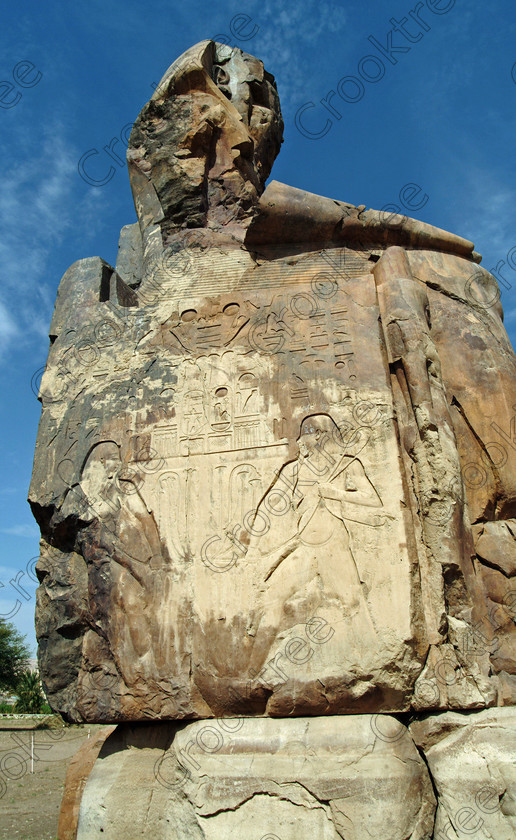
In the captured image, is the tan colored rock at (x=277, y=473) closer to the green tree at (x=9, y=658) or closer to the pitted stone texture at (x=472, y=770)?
the pitted stone texture at (x=472, y=770)

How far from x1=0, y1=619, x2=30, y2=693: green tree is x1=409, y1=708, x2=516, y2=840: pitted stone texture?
85.5ft

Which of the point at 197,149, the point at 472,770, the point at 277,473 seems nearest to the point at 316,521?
the point at 277,473

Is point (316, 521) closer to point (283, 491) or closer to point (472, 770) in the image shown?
point (283, 491)

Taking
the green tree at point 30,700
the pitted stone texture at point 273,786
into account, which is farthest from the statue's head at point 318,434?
the green tree at point 30,700

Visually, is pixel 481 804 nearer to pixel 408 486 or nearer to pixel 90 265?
pixel 408 486

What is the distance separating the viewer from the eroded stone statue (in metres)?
3.47

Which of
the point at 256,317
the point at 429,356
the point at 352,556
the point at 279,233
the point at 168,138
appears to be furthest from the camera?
the point at 168,138

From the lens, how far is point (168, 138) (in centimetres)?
571

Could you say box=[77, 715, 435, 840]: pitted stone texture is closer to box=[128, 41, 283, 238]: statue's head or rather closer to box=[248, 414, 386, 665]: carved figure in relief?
box=[248, 414, 386, 665]: carved figure in relief

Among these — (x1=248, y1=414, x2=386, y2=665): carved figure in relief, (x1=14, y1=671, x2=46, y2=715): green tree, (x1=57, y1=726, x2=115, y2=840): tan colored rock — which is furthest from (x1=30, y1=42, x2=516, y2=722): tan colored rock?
(x1=14, y1=671, x2=46, y2=715): green tree

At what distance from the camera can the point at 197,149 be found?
18.4ft

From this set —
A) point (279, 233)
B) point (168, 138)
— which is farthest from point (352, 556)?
point (168, 138)

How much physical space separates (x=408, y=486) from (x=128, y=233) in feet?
13.7

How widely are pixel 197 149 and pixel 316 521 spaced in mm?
3523
